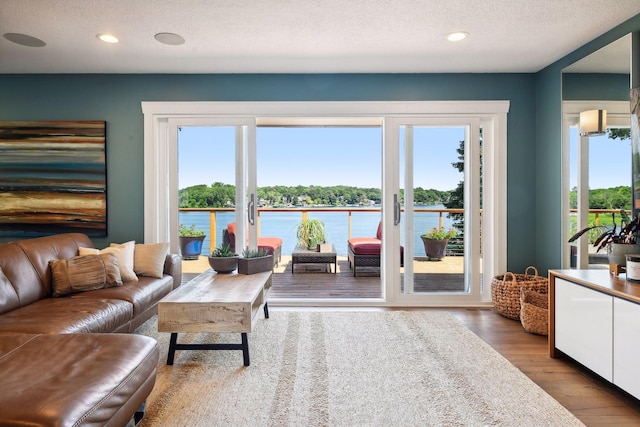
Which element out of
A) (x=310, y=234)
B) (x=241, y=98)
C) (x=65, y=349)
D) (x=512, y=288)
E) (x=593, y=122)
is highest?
(x=241, y=98)

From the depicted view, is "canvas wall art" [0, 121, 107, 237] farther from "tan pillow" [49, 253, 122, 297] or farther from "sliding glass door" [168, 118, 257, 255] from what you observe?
"tan pillow" [49, 253, 122, 297]

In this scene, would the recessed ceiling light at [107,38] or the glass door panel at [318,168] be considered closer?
the recessed ceiling light at [107,38]

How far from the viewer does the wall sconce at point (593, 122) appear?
3.02m

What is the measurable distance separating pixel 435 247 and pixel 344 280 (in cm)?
159

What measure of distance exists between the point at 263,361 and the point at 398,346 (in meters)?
1.00

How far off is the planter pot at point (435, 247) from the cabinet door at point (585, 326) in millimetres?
1478

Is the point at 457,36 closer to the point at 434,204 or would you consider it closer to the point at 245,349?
the point at 434,204

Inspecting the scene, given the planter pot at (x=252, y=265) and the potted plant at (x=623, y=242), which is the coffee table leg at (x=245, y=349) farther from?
the potted plant at (x=623, y=242)

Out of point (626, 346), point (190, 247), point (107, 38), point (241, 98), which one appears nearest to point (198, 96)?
point (241, 98)

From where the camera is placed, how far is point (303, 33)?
3.08 m

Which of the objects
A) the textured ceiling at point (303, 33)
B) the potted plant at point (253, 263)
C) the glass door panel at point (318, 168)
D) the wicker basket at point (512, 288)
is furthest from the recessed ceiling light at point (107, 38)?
the glass door panel at point (318, 168)

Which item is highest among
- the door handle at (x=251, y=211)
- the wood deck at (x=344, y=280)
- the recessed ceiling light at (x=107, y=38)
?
the recessed ceiling light at (x=107, y=38)

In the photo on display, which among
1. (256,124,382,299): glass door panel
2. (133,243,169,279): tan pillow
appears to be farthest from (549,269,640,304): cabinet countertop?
(256,124,382,299): glass door panel

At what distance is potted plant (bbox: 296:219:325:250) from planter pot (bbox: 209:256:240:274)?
288cm
